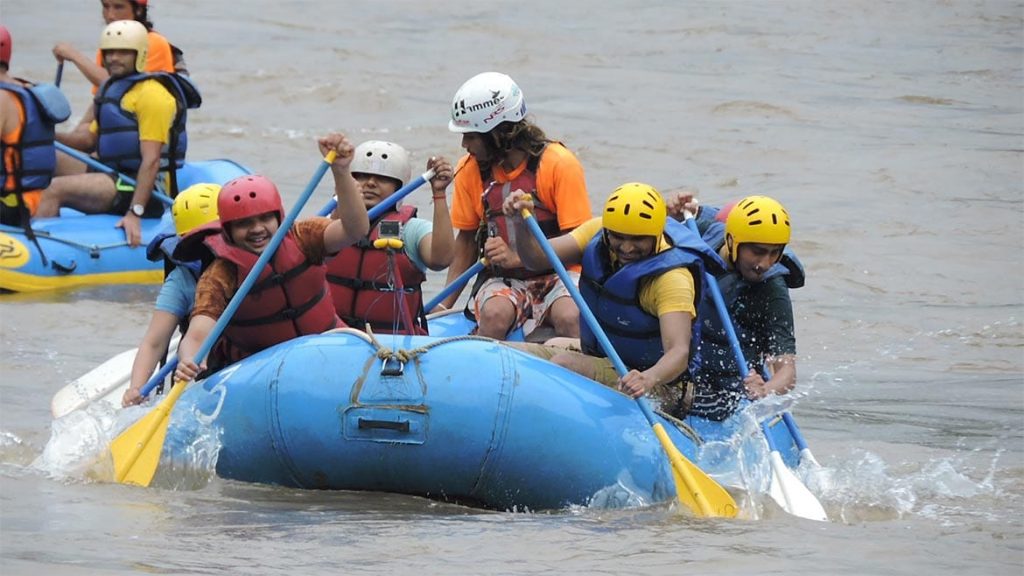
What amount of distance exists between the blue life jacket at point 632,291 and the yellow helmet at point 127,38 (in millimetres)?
5694

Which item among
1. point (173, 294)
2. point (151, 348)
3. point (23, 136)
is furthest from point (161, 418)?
point (23, 136)

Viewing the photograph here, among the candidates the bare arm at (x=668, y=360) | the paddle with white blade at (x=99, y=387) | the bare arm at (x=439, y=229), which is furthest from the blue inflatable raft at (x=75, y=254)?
the bare arm at (x=668, y=360)

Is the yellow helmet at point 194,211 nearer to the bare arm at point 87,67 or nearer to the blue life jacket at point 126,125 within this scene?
the blue life jacket at point 126,125

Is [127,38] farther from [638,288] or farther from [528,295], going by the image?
[638,288]

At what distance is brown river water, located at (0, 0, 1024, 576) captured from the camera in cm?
657

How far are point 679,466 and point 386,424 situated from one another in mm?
1118

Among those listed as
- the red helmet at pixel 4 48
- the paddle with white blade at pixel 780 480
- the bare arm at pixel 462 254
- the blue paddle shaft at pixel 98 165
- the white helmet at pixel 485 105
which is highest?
the red helmet at pixel 4 48

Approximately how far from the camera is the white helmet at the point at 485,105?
8.11m

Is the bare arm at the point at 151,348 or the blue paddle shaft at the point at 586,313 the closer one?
the blue paddle shaft at the point at 586,313

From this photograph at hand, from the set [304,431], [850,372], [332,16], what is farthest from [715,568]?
[332,16]

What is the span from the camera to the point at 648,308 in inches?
287

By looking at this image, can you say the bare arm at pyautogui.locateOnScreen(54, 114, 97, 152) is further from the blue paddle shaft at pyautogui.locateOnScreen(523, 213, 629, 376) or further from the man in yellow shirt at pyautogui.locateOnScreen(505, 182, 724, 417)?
the blue paddle shaft at pyautogui.locateOnScreen(523, 213, 629, 376)

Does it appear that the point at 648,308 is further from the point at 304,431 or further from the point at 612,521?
the point at 304,431

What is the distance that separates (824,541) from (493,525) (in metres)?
1.21
